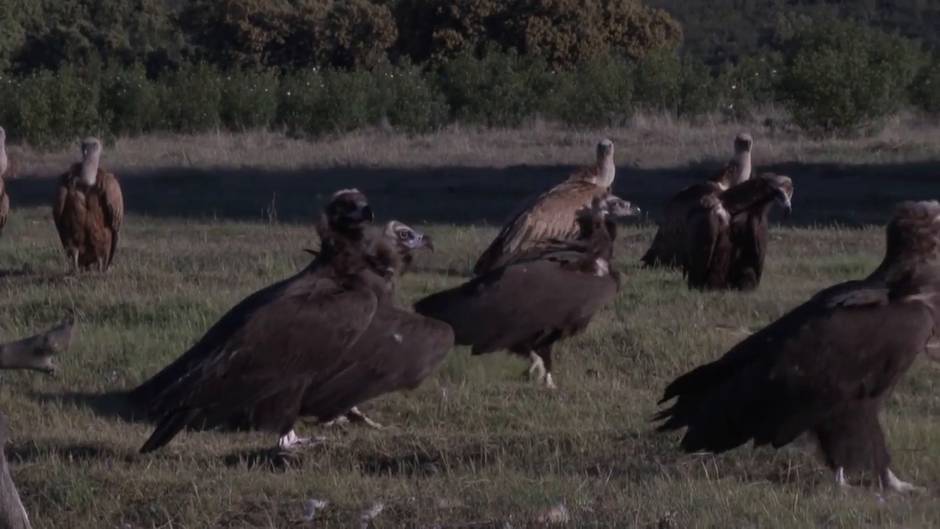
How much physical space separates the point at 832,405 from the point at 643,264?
7.33 meters

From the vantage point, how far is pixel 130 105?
110 feet

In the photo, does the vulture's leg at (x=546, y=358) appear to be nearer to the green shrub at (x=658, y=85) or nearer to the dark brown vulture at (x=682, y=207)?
the dark brown vulture at (x=682, y=207)

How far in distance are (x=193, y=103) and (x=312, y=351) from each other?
2772 centimetres

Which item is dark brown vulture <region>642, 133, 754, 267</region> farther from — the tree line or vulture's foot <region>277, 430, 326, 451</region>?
the tree line

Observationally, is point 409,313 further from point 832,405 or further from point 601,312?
point 601,312

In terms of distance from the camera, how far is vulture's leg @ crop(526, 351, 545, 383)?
8859mm

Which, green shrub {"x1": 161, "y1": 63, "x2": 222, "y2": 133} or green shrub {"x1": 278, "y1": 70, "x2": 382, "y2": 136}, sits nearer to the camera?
green shrub {"x1": 278, "y1": 70, "x2": 382, "y2": 136}

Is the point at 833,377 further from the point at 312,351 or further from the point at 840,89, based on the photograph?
the point at 840,89

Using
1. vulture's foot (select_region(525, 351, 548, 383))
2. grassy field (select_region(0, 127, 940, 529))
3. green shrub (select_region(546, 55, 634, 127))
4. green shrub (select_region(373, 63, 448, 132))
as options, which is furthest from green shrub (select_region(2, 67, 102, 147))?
vulture's foot (select_region(525, 351, 548, 383))

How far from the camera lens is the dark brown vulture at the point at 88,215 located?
13023 millimetres

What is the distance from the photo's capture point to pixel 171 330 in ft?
32.8

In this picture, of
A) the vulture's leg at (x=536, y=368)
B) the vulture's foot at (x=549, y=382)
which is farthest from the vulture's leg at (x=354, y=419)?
the vulture's leg at (x=536, y=368)

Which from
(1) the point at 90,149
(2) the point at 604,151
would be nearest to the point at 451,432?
(2) the point at 604,151

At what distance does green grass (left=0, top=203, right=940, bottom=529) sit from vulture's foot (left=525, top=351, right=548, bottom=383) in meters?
0.12
